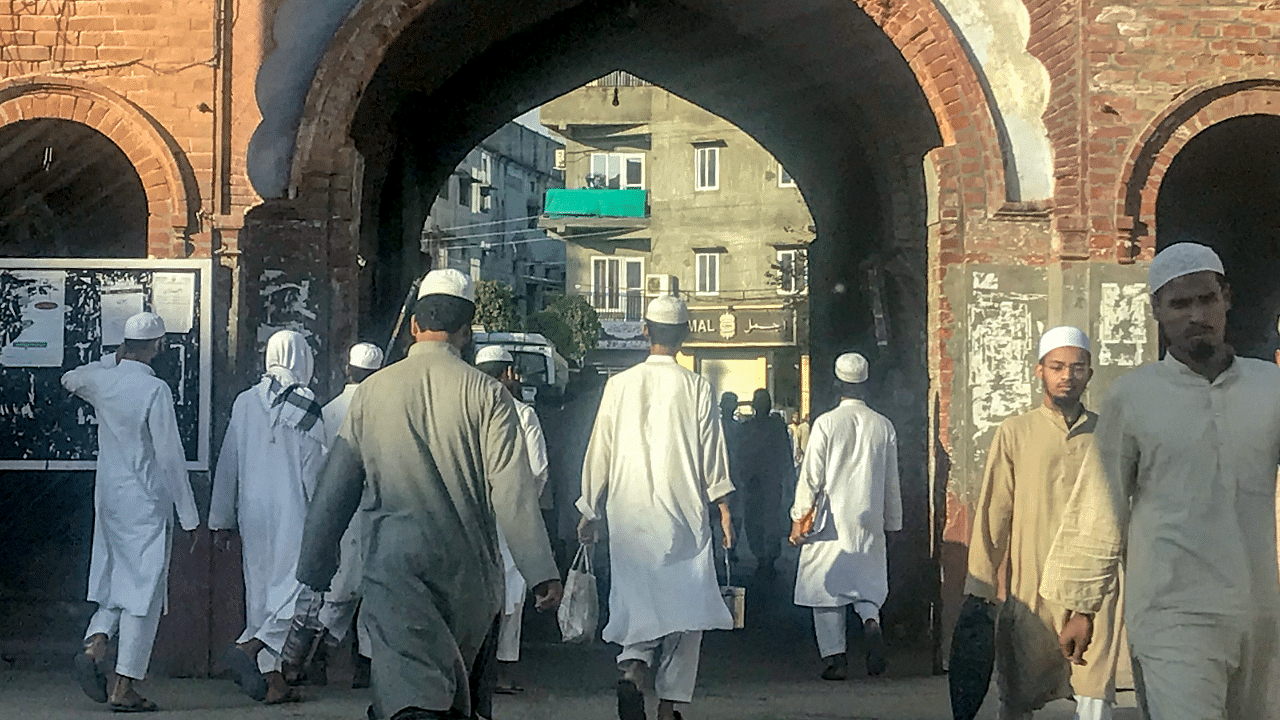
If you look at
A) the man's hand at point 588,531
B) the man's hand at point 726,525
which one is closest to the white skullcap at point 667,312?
the man's hand at point 726,525

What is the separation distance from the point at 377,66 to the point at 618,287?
1518 inches

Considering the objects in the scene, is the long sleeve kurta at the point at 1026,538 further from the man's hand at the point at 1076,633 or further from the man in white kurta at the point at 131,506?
the man in white kurta at the point at 131,506

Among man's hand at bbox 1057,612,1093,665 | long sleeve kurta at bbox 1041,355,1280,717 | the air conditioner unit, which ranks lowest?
man's hand at bbox 1057,612,1093,665

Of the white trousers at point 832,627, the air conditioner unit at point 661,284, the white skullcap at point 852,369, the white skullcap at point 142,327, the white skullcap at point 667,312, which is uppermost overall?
the air conditioner unit at point 661,284

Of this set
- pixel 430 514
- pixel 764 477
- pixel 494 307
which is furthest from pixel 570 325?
pixel 430 514

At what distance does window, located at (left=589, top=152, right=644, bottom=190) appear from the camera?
4638 centimetres

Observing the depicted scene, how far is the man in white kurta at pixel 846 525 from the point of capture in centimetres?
850

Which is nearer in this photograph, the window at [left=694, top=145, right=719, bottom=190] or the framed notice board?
the framed notice board

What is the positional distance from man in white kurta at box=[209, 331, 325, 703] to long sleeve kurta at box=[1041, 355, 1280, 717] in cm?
438

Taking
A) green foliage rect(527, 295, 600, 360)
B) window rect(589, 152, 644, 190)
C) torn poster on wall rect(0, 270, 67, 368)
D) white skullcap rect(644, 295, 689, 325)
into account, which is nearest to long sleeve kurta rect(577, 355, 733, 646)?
white skullcap rect(644, 295, 689, 325)

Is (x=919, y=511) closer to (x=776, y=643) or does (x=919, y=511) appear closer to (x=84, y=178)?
(x=776, y=643)

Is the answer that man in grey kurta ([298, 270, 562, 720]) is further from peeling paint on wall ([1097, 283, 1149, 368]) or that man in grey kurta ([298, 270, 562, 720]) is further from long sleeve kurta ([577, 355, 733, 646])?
peeling paint on wall ([1097, 283, 1149, 368])

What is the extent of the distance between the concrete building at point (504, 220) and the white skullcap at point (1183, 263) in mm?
46442

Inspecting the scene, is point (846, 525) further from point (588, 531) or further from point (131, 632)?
point (131, 632)
